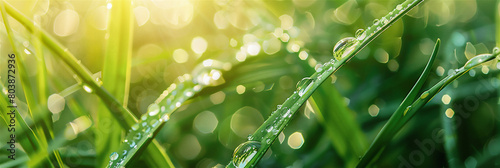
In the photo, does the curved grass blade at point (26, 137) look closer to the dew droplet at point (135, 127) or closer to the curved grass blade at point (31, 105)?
the curved grass blade at point (31, 105)

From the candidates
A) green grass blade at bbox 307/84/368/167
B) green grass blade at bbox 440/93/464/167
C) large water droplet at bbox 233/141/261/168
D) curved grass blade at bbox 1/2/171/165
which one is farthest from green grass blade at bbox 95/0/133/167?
green grass blade at bbox 440/93/464/167

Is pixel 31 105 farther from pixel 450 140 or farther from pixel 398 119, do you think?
pixel 450 140

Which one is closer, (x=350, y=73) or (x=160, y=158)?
(x=160, y=158)

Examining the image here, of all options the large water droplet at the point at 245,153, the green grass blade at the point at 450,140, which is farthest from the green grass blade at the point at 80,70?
the green grass blade at the point at 450,140

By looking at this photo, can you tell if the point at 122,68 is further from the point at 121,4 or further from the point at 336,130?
the point at 336,130

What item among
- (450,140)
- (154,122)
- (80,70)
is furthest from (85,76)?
(450,140)

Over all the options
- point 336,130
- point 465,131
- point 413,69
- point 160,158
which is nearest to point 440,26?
point 413,69
